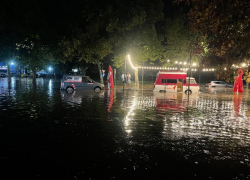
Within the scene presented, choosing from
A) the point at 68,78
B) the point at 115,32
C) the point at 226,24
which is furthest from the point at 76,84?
the point at 226,24

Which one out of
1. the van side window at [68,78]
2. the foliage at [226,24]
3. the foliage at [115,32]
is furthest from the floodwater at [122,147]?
the foliage at [115,32]

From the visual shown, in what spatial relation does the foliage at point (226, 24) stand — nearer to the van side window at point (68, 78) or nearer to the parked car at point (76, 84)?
the parked car at point (76, 84)

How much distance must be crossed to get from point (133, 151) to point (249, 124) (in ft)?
19.6

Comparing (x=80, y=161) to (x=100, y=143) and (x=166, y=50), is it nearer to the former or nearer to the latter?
(x=100, y=143)

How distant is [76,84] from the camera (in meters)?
25.7

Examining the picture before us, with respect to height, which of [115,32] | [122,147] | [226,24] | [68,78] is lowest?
[122,147]

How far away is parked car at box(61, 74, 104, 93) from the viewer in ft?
83.3

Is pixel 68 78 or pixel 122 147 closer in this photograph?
pixel 122 147

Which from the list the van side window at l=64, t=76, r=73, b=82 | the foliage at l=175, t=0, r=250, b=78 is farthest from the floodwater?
the van side window at l=64, t=76, r=73, b=82

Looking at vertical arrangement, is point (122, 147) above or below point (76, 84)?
below

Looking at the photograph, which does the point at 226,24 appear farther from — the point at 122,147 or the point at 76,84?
the point at 76,84

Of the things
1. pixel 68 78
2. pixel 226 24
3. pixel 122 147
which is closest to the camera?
pixel 122 147

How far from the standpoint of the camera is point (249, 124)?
998cm

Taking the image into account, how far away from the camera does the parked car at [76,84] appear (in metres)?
25.4
